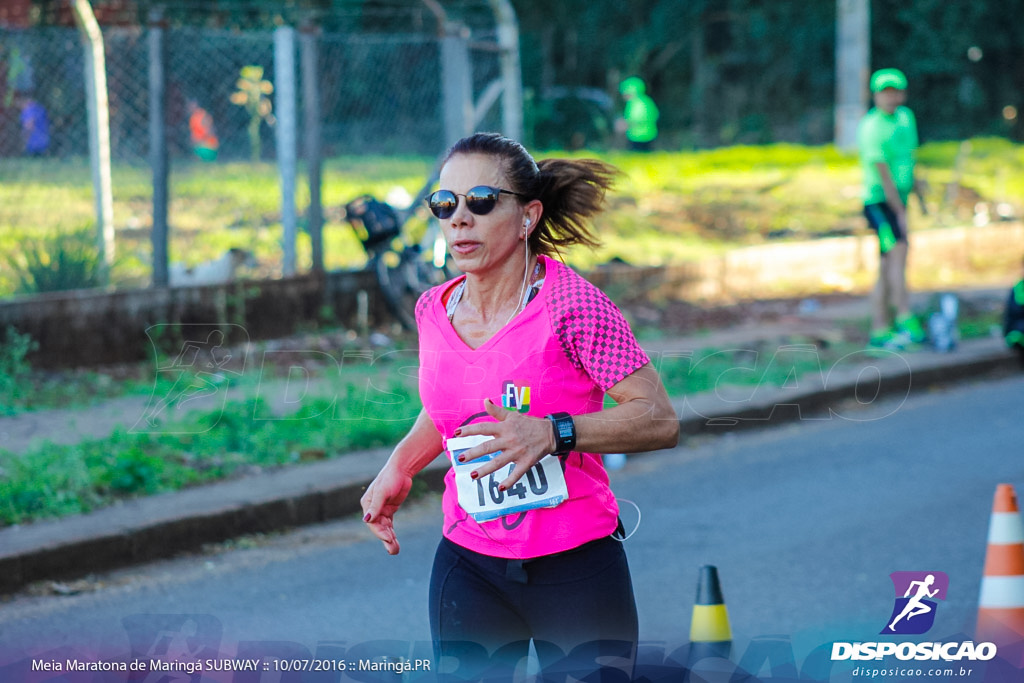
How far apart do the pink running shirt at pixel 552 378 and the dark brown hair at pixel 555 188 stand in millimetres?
200

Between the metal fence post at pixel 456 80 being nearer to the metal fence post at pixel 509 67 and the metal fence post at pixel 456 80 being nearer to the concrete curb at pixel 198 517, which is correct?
the metal fence post at pixel 509 67

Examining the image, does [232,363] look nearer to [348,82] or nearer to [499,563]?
[348,82]

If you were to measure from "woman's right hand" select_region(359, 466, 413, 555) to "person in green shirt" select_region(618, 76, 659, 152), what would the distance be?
26030 millimetres

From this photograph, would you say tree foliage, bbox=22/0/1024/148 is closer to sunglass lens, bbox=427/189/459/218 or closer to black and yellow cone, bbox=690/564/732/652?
black and yellow cone, bbox=690/564/732/652

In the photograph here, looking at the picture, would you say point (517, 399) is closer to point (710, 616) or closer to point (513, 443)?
point (513, 443)

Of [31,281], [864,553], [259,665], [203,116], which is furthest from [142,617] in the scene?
[203,116]

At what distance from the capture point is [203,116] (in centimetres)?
1045

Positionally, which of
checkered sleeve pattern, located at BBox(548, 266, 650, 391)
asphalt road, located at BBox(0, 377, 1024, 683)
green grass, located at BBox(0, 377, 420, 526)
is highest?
checkered sleeve pattern, located at BBox(548, 266, 650, 391)

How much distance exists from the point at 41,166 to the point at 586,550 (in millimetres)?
7531

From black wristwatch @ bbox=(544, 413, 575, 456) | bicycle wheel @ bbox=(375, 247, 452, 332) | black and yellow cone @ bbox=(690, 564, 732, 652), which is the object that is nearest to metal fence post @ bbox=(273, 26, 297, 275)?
bicycle wheel @ bbox=(375, 247, 452, 332)

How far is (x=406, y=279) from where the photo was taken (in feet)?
34.3

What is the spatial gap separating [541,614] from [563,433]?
48cm

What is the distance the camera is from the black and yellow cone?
3887 millimetres

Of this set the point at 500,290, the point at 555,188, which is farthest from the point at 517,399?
the point at 555,188
